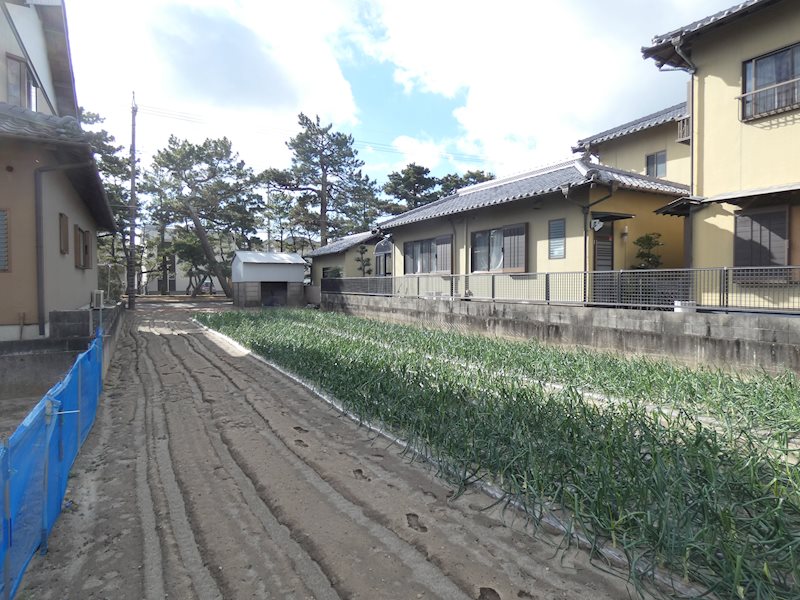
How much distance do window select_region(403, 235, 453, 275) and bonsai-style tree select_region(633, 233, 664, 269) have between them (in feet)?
18.6

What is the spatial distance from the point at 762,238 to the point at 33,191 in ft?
41.2

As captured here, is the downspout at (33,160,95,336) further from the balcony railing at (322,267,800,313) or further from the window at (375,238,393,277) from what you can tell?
the window at (375,238,393,277)

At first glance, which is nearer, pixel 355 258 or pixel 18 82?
pixel 18 82

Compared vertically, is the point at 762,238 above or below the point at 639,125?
below

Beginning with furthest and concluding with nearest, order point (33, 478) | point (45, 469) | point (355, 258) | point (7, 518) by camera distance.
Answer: point (355, 258) < point (45, 469) < point (33, 478) < point (7, 518)

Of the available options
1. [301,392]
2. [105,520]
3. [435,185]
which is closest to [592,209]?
[301,392]

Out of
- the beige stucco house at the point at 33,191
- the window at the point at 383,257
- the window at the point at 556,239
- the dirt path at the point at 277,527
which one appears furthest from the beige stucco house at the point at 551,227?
the beige stucco house at the point at 33,191

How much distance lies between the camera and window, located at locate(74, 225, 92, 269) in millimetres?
10136

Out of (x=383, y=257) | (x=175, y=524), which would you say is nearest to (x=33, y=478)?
(x=175, y=524)

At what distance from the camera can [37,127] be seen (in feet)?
20.7

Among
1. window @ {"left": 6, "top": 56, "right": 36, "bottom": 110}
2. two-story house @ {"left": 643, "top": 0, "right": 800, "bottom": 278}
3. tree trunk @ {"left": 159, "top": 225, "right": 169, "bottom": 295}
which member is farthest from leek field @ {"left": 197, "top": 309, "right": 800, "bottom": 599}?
tree trunk @ {"left": 159, "top": 225, "right": 169, "bottom": 295}

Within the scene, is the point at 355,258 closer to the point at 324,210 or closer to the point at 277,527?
the point at 324,210

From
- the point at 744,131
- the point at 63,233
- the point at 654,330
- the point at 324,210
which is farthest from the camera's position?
the point at 324,210

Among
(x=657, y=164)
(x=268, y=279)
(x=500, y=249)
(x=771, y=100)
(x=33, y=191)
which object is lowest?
(x=268, y=279)
